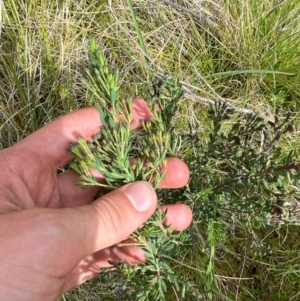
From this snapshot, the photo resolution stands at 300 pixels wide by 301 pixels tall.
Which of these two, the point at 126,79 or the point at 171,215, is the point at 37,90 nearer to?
the point at 126,79

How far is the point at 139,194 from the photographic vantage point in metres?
1.45

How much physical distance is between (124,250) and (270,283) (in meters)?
0.90

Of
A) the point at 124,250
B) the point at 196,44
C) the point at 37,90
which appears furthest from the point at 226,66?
the point at 124,250

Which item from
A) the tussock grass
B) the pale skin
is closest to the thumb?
the pale skin

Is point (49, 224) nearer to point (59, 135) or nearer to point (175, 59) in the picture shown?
point (59, 135)

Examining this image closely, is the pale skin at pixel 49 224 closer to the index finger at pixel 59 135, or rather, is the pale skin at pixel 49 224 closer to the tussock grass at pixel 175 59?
the index finger at pixel 59 135

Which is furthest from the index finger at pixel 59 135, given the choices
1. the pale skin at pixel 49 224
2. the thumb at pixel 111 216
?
the thumb at pixel 111 216

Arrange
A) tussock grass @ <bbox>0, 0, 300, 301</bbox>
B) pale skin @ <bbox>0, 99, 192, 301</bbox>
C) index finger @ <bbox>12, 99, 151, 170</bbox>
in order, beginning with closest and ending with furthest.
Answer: pale skin @ <bbox>0, 99, 192, 301</bbox>, index finger @ <bbox>12, 99, 151, 170</bbox>, tussock grass @ <bbox>0, 0, 300, 301</bbox>

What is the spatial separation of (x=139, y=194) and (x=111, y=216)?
0.13 m

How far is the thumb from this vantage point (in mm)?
1441

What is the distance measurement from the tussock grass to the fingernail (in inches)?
38.2

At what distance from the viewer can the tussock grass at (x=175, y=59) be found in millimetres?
2395

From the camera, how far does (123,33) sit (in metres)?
2.55

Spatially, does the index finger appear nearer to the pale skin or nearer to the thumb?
the pale skin
